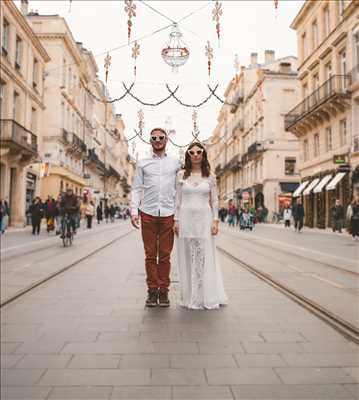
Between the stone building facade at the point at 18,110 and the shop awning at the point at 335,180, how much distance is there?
673 inches

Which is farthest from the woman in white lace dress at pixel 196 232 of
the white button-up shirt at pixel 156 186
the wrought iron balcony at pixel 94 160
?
the wrought iron balcony at pixel 94 160

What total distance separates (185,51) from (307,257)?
529 centimetres

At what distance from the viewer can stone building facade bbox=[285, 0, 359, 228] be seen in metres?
25.1

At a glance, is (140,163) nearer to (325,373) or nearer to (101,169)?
(325,373)

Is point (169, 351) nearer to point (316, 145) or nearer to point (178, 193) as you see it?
point (178, 193)

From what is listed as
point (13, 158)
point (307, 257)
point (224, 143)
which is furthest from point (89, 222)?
point (224, 143)

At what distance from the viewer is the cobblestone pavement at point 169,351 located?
279cm

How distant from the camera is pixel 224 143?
237ft

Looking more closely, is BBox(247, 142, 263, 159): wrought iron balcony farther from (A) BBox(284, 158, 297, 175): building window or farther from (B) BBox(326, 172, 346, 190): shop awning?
(B) BBox(326, 172, 346, 190): shop awning

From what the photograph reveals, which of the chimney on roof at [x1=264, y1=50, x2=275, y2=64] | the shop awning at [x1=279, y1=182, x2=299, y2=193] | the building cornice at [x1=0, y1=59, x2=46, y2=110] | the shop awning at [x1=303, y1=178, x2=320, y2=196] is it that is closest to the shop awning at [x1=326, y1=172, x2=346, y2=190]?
the shop awning at [x1=303, y1=178, x2=320, y2=196]

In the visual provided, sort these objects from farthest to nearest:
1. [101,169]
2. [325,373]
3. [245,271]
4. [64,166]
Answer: [101,169], [64,166], [245,271], [325,373]

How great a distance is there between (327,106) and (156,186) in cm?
2459

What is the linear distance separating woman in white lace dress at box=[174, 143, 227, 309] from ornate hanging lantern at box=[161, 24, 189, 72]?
4.02m

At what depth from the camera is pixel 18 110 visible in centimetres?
2788
